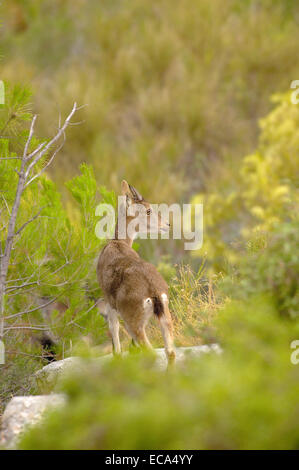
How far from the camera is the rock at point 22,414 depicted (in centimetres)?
423

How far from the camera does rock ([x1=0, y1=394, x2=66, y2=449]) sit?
4.23 meters

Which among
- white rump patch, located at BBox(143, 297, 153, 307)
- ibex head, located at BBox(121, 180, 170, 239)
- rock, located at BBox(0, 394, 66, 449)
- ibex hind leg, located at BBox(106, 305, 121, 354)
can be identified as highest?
ibex head, located at BBox(121, 180, 170, 239)

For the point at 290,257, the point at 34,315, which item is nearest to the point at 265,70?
the point at 34,315

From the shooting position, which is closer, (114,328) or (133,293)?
(133,293)

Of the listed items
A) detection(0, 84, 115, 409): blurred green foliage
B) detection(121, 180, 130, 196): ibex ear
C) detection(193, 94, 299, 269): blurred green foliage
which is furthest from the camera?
detection(193, 94, 299, 269): blurred green foliage

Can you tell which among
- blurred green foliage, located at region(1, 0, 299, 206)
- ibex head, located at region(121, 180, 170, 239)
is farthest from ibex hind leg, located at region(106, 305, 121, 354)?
blurred green foliage, located at region(1, 0, 299, 206)

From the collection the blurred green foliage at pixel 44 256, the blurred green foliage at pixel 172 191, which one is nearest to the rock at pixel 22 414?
the blurred green foliage at pixel 172 191

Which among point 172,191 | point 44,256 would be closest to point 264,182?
point 172,191

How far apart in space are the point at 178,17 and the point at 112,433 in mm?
17340

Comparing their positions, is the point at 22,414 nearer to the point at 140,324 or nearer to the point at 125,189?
the point at 140,324

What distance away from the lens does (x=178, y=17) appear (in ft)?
62.1

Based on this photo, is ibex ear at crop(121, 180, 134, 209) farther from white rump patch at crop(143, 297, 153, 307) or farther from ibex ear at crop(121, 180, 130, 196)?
white rump patch at crop(143, 297, 153, 307)

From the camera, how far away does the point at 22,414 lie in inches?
172

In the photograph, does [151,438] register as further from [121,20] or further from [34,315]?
[121,20]
